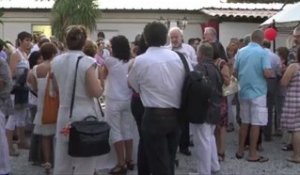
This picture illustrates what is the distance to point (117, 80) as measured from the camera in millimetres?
7262

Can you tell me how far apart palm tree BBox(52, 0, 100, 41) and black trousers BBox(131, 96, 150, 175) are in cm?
1469

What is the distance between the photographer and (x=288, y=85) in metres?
8.35

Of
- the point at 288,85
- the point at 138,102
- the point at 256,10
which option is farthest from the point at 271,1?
the point at 138,102

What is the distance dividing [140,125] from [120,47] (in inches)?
44.2

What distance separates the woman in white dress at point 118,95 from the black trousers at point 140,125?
10.4 inches

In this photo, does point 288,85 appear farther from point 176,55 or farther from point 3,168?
point 3,168

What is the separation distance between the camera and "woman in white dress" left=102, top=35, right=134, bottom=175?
722 cm

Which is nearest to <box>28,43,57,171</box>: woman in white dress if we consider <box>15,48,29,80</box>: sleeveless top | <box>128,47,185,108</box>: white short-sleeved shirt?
<box>15,48,29,80</box>: sleeveless top

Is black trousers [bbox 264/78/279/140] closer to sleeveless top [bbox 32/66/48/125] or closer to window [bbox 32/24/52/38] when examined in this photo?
sleeveless top [bbox 32/66/48/125]

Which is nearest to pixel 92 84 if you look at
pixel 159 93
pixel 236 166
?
pixel 159 93

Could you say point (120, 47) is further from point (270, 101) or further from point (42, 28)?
point (42, 28)

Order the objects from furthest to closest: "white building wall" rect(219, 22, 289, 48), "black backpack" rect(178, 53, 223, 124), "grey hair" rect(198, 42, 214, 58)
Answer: "white building wall" rect(219, 22, 289, 48) → "grey hair" rect(198, 42, 214, 58) → "black backpack" rect(178, 53, 223, 124)

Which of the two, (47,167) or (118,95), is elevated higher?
(118,95)

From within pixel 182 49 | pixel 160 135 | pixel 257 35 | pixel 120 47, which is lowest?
pixel 160 135
